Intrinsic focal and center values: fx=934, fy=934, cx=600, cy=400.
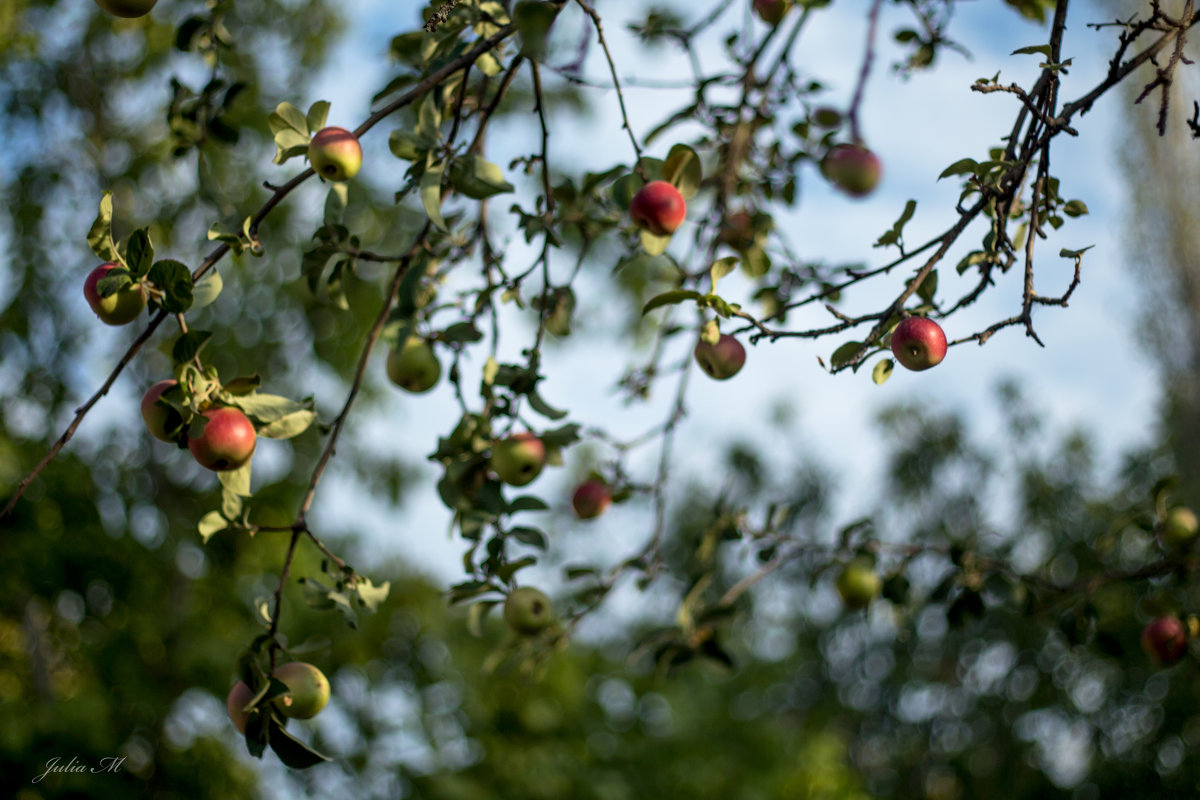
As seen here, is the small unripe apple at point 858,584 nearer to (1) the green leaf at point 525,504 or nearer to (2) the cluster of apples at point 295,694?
(1) the green leaf at point 525,504

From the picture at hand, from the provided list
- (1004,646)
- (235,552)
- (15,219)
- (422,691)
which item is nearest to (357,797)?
(422,691)

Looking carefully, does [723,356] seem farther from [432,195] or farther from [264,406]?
[264,406]

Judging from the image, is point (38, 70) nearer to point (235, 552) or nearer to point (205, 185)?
point (235, 552)

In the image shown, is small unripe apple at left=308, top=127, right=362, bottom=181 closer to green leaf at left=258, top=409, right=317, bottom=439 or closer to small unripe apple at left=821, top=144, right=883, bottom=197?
green leaf at left=258, top=409, right=317, bottom=439

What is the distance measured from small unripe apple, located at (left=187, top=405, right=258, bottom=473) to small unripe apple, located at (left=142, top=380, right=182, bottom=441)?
2 cm

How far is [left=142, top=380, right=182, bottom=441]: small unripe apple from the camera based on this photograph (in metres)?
0.81

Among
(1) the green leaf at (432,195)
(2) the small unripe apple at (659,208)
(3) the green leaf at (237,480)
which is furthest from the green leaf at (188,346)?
(2) the small unripe apple at (659,208)

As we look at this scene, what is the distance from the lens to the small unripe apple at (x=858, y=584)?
1.35m

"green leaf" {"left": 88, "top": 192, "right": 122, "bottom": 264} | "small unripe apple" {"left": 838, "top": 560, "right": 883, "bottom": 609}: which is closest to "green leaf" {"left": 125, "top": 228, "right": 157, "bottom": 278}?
"green leaf" {"left": 88, "top": 192, "right": 122, "bottom": 264}

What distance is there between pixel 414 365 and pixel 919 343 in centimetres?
60

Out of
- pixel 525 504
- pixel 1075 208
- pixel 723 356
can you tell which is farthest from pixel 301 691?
pixel 1075 208

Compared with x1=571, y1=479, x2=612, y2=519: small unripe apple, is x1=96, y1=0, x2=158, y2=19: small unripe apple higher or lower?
higher

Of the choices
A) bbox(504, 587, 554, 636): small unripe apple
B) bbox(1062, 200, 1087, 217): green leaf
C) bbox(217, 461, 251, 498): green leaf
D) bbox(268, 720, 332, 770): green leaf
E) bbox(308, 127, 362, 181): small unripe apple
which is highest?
bbox(308, 127, 362, 181): small unripe apple

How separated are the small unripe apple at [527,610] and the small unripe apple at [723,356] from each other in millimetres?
372
